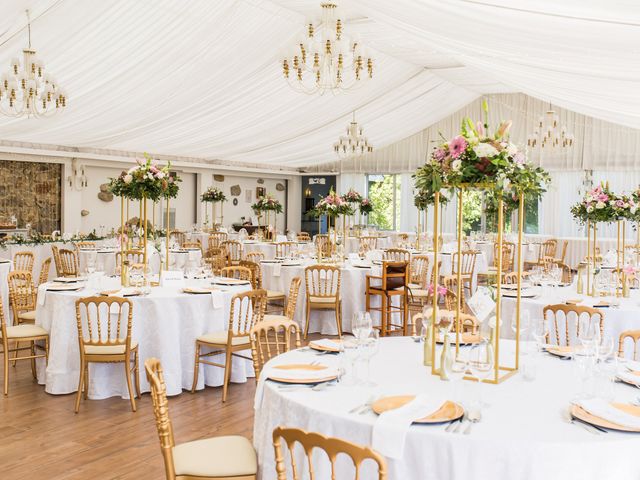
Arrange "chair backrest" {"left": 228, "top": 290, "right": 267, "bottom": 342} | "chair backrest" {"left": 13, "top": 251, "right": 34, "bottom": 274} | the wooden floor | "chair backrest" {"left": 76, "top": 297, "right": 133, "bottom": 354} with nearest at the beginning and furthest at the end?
the wooden floor
"chair backrest" {"left": 76, "top": 297, "right": 133, "bottom": 354}
"chair backrest" {"left": 228, "top": 290, "right": 267, "bottom": 342}
"chair backrest" {"left": 13, "top": 251, "right": 34, "bottom": 274}

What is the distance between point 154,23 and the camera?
858 centimetres

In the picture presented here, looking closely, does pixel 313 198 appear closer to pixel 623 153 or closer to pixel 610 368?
pixel 623 153

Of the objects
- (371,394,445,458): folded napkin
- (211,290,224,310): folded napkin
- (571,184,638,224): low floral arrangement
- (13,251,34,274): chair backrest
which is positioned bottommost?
(371,394,445,458): folded napkin

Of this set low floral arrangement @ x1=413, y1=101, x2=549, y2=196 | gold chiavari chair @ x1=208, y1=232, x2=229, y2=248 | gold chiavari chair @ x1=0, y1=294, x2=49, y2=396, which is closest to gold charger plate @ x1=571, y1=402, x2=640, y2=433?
low floral arrangement @ x1=413, y1=101, x2=549, y2=196

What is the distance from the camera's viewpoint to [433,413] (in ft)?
8.41

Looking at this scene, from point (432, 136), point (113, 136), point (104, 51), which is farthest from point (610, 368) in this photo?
point (432, 136)

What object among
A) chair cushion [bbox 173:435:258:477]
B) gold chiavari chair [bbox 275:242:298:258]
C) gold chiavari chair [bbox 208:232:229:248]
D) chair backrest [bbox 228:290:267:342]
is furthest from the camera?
gold chiavari chair [bbox 208:232:229:248]

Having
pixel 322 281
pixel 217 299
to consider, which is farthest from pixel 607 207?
pixel 322 281

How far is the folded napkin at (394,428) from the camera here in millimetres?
2428

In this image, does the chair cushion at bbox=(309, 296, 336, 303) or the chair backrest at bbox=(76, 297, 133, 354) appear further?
the chair cushion at bbox=(309, 296, 336, 303)

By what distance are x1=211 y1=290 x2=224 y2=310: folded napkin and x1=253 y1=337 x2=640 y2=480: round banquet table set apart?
2.83 metres

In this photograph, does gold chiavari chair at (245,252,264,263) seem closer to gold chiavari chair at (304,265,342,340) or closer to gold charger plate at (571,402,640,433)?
gold chiavari chair at (304,265,342,340)

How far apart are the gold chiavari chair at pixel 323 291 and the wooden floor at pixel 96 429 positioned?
2.08 m

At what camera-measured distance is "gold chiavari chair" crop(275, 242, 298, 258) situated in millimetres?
12313
